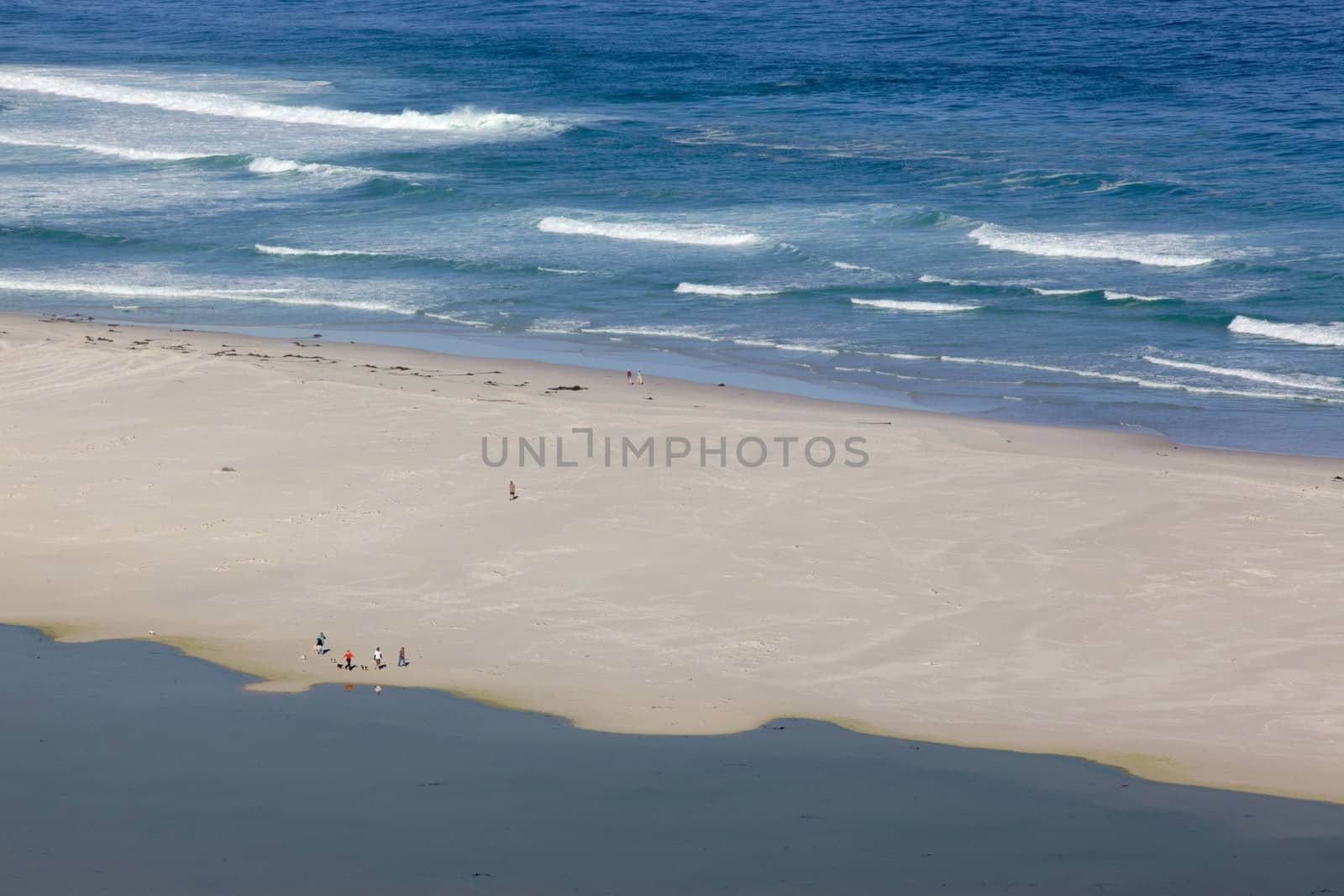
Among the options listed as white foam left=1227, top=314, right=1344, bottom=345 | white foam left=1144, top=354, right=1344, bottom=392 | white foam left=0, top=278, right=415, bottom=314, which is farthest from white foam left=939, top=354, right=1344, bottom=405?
white foam left=0, top=278, right=415, bottom=314

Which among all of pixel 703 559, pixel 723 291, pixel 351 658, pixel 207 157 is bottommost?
pixel 351 658

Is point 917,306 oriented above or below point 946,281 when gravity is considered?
below

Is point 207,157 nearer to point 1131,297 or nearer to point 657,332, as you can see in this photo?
point 657,332

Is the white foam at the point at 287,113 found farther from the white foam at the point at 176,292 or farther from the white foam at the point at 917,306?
the white foam at the point at 917,306

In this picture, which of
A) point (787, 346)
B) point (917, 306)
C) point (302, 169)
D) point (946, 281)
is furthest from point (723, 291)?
point (302, 169)

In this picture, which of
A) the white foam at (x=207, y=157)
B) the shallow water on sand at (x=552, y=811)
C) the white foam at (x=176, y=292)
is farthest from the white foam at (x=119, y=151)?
the shallow water on sand at (x=552, y=811)

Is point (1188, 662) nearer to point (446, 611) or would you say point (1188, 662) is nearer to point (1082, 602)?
point (1082, 602)
